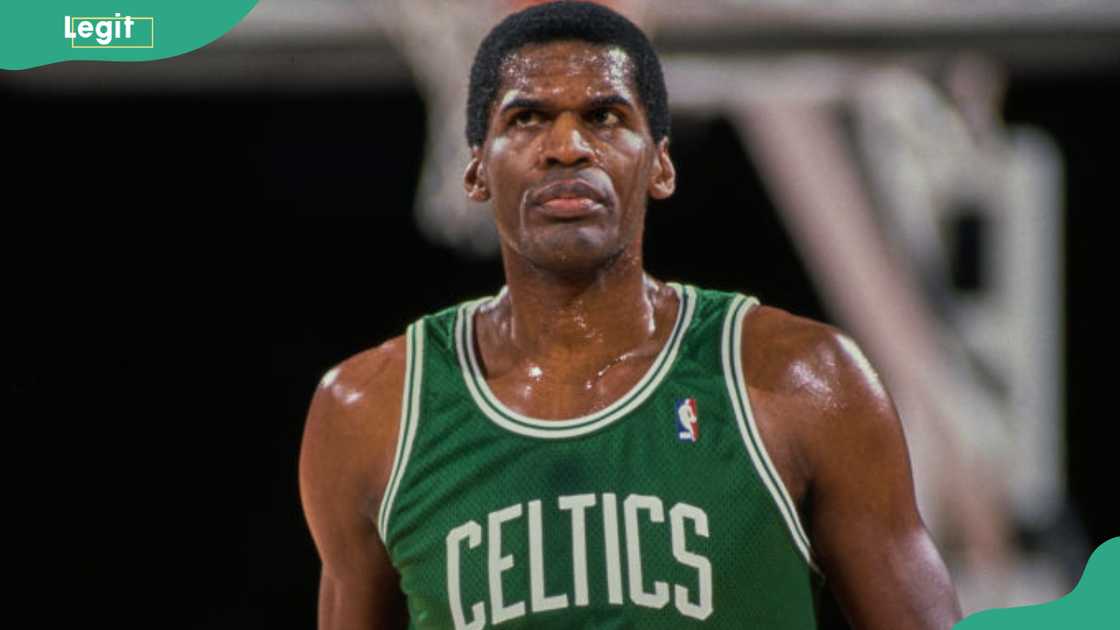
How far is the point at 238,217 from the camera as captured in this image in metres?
4.52

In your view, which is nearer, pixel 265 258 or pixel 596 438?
pixel 596 438

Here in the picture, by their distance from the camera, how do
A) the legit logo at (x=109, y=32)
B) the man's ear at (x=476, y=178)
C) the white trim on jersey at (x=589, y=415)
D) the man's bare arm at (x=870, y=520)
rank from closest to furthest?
the man's bare arm at (x=870, y=520)
the white trim on jersey at (x=589, y=415)
the man's ear at (x=476, y=178)
the legit logo at (x=109, y=32)

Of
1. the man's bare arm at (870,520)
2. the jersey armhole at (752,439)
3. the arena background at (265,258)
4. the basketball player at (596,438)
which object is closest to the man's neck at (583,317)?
the basketball player at (596,438)

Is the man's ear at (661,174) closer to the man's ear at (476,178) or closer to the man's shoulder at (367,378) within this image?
the man's ear at (476,178)

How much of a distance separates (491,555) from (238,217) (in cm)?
293

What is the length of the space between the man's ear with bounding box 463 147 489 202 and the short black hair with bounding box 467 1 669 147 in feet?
0.05

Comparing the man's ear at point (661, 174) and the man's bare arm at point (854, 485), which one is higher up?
the man's ear at point (661, 174)

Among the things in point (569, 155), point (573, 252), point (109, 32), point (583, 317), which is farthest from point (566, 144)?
point (109, 32)

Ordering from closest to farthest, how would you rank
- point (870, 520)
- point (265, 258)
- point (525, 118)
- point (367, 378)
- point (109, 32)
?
point (870, 520)
point (525, 118)
point (367, 378)
point (109, 32)
point (265, 258)

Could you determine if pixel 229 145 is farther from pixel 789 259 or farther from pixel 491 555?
pixel 491 555

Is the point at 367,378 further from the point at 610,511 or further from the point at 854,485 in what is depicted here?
the point at 854,485

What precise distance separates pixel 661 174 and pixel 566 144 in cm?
19

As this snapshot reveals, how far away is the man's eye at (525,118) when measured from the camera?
1.81 metres

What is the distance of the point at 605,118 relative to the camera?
5.92 ft
